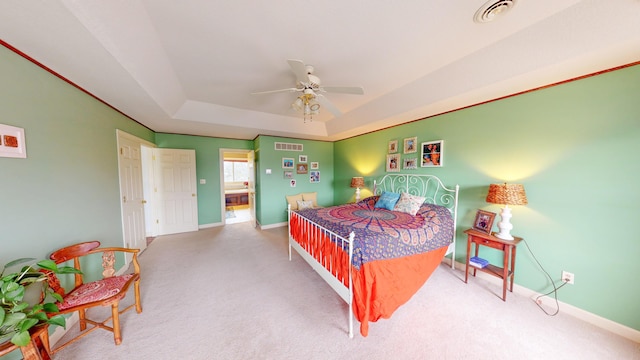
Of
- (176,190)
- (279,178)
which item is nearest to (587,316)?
(279,178)

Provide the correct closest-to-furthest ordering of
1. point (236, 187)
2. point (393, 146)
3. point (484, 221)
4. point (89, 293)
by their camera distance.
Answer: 1. point (89, 293)
2. point (484, 221)
3. point (393, 146)
4. point (236, 187)

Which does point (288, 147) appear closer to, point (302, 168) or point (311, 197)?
point (302, 168)

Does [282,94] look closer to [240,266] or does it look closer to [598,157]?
[240,266]

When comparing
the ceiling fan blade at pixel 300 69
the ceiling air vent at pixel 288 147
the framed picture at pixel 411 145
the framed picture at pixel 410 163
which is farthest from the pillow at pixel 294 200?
the ceiling fan blade at pixel 300 69

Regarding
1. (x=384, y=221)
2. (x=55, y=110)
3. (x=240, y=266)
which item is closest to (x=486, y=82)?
(x=384, y=221)

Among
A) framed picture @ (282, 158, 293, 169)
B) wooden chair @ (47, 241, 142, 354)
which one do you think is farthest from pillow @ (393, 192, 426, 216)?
wooden chair @ (47, 241, 142, 354)

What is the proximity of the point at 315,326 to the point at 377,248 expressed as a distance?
970mm

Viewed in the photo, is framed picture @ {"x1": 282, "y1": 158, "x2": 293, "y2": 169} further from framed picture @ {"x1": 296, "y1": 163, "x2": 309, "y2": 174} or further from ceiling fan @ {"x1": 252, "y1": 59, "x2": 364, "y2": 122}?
ceiling fan @ {"x1": 252, "y1": 59, "x2": 364, "y2": 122}

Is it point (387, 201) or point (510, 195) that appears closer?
point (510, 195)

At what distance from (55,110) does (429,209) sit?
443 cm

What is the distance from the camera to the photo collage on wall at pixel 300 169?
493 cm

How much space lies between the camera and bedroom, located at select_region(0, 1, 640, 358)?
59.7 inches

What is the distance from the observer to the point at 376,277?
1.65 meters

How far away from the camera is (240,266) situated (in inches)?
115
